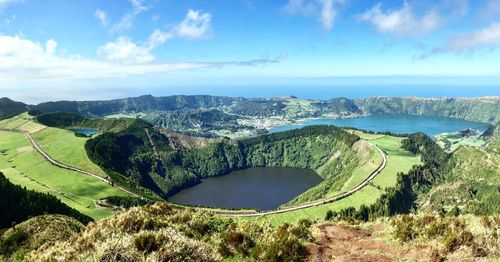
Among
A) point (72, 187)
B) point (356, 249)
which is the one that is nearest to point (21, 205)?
point (72, 187)

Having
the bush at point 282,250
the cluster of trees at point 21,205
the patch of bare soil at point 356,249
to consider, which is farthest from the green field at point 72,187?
the bush at point 282,250

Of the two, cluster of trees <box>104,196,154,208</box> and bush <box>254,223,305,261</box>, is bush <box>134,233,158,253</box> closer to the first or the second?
bush <box>254,223,305,261</box>

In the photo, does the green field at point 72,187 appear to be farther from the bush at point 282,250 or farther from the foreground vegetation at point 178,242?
the bush at point 282,250

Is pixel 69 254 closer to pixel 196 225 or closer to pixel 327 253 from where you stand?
pixel 196 225

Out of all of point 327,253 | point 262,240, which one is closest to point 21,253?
point 262,240

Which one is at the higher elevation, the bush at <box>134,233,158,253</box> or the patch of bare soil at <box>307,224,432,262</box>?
the bush at <box>134,233,158,253</box>

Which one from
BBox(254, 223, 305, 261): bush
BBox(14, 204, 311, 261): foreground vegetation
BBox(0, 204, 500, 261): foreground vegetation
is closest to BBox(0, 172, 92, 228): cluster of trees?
BBox(0, 204, 500, 261): foreground vegetation
